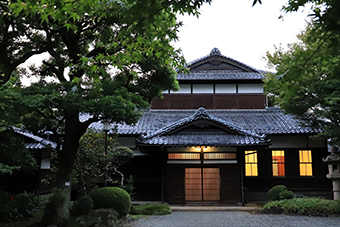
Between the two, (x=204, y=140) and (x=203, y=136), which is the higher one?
(x=203, y=136)

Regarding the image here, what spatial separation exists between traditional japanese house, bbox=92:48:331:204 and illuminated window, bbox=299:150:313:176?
0.05 meters

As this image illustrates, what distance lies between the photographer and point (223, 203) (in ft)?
58.0

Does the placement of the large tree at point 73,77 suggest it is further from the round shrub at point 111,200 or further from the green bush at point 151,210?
the green bush at point 151,210

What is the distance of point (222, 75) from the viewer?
23047 mm

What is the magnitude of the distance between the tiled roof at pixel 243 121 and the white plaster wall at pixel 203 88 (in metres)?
1.43

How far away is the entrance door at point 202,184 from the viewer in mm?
18112

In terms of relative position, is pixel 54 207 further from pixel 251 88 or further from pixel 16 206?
pixel 251 88

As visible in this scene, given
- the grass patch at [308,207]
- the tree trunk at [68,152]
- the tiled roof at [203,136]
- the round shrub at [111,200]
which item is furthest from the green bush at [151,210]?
the grass patch at [308,207]

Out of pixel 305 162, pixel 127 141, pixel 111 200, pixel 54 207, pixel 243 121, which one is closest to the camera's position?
pixel 54 207

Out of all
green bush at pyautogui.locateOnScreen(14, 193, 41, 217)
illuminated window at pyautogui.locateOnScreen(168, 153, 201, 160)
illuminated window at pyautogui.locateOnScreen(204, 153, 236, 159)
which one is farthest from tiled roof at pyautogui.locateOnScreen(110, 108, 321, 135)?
green bush at pyautogui.locateOnScreen(14, 193, 41, 217)

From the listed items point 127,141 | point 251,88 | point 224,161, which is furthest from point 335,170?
point 127,141

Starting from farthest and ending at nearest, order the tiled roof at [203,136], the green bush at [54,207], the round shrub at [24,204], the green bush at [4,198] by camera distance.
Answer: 1. the tiled roof at [203,136]
2. the round shrub at [24,204]
3. the green bush at [4,198]
4. the green bush at [54,207]

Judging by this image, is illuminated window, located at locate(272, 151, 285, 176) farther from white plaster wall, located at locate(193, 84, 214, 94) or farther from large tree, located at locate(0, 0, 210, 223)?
large tree, located at locate(0, 0, 210, 223)

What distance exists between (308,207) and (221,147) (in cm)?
538
